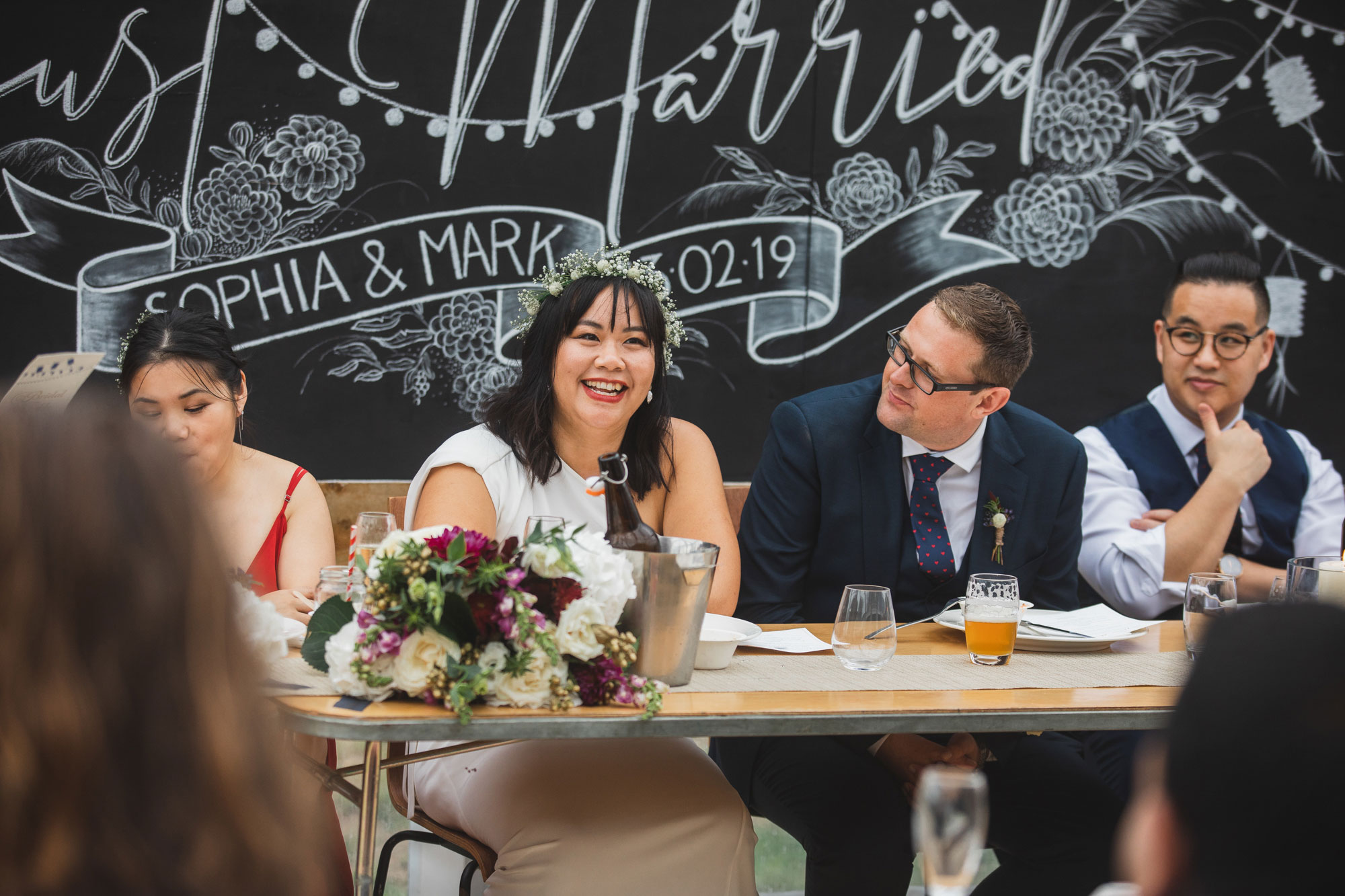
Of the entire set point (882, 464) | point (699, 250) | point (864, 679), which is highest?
point (699, 250)

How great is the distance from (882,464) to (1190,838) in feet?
6.98

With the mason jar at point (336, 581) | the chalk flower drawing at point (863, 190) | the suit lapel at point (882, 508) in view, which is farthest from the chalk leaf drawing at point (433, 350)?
the mason jar at point (336, 581)

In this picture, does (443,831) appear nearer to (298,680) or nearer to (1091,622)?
(298,680)

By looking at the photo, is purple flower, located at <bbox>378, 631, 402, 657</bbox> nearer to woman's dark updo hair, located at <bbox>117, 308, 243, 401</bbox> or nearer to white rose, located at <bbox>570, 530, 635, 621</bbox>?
white rose, located at <bbox>570, 530, 635, 621</bbox>

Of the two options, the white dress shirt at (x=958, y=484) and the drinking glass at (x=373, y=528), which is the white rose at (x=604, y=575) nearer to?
the drinking glass at (x=373, y=528)

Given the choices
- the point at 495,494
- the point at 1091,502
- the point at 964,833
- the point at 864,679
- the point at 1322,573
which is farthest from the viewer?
the point at 1091,502

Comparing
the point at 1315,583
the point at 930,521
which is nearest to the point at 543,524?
the point at 930,521

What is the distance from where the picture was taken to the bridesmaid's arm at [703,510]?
2557mm

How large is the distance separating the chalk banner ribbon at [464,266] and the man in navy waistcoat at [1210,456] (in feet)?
2.79

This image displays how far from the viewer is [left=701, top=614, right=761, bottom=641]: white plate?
2.16 meters

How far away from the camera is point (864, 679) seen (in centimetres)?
191

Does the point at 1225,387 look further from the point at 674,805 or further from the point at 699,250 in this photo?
the point at 674,805

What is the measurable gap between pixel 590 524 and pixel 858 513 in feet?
2.08

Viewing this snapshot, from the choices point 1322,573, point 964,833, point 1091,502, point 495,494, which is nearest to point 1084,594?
point 1091,502
